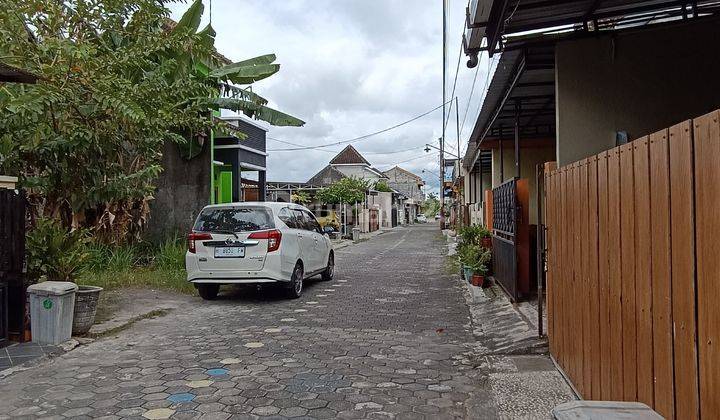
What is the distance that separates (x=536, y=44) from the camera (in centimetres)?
649

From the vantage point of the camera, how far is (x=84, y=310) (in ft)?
23.9

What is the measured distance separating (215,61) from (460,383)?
29.4 feet

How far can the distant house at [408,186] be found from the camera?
79931mm

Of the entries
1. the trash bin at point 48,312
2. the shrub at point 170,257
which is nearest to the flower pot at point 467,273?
the shrub at point 170,257

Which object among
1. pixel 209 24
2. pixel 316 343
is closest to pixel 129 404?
pixel 316 343

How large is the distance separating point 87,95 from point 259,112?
19.5 ft

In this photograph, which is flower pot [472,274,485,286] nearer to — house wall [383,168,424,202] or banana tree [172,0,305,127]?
banana tree [172,0,305,127]

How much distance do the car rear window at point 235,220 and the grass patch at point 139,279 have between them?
197 cm

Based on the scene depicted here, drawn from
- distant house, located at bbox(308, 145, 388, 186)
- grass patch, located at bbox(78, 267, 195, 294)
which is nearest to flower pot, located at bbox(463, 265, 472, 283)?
grass patch, located at bbox(78, 267, 195, 294)

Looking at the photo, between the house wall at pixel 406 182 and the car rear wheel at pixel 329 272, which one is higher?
the house wall at pixel 406 182

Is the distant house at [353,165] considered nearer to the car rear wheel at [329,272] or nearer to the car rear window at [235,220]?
the car rear wheel at [329,272]

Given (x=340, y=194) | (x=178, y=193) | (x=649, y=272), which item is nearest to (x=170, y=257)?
(x=178, y=193)

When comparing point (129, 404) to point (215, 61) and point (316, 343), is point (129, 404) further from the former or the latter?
point (215, 61)

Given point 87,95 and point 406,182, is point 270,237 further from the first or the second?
point 406,182
